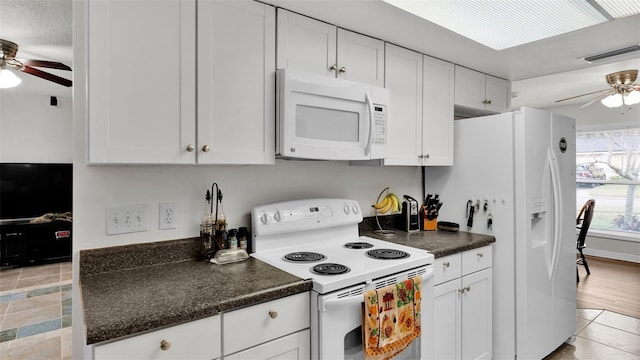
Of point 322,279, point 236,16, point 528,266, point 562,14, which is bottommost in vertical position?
point 528,266

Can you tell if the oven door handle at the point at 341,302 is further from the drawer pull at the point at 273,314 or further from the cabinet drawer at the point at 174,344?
the cabinet drawer at the point at 174,344

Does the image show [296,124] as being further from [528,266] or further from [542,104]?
[542,104]

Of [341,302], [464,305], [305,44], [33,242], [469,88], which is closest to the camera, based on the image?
[341,302]

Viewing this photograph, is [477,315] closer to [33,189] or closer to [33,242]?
[33,242]

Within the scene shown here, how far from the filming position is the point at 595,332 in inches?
111

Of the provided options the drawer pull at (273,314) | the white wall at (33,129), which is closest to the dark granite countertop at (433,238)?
the drawer pull at (273,314)

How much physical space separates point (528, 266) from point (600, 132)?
14.1 feet

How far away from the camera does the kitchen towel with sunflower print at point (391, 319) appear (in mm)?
1473

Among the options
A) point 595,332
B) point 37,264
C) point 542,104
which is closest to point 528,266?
point 595,332

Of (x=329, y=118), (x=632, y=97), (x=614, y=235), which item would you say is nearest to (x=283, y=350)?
(x=329, y=118)

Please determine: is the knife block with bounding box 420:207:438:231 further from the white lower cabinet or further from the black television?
the black television

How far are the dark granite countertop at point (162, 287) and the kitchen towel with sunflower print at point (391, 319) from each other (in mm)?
323

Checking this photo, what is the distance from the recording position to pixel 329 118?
180 centimetres

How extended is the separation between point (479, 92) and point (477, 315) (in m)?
1.68
